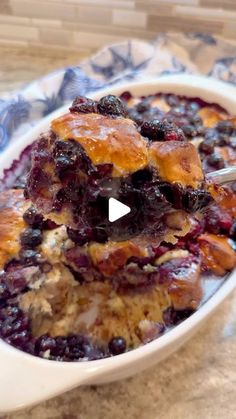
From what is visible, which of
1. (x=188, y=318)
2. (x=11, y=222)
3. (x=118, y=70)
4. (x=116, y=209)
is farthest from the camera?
(x=118, y=70)

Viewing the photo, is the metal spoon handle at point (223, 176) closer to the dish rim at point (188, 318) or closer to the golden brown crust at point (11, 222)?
the dish rim at point (188, 318)

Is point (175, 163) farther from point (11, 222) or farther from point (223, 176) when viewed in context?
point (11, 222)

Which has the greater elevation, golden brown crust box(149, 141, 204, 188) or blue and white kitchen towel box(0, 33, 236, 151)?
golden brown crust box(149, 141, 204, 188)

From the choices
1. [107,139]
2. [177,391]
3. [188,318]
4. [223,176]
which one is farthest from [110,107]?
[177,391]

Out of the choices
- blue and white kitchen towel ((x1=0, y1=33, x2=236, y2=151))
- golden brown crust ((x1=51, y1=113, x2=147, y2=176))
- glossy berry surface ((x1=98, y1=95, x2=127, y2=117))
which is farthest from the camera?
blue and white kitchen towel ((x1=0, y1=33, x2=236, y2=151))

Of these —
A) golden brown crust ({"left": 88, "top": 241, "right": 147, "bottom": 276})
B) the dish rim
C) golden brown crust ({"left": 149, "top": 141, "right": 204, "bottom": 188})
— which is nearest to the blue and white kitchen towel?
the dish rim

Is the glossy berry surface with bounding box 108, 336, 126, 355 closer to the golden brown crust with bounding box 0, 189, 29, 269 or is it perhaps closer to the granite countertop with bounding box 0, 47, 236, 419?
the granite countertop with bounding box 0, 47, 236, 419

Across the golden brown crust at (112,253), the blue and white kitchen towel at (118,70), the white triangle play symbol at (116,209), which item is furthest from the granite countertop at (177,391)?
the blue and white kitchen towel at (118,70)
